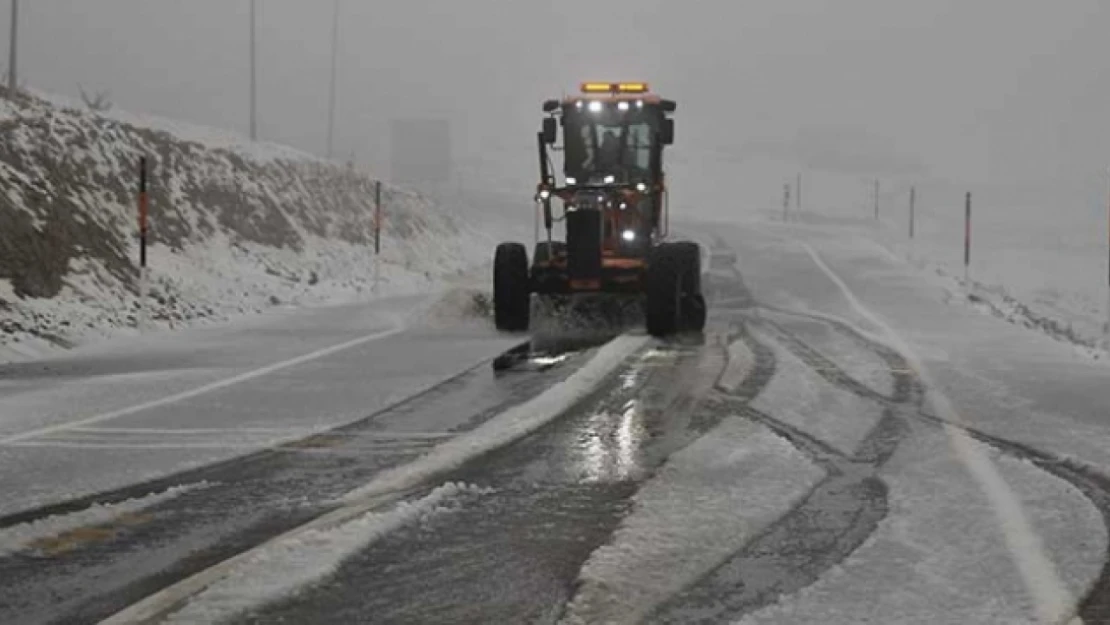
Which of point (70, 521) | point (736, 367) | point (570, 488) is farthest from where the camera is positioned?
point (736, 367)

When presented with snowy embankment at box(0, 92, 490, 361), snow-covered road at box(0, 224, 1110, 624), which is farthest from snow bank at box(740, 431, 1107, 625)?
snowy embankment at box(0, 92, 490, 361)

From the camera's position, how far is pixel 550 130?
49.3ft

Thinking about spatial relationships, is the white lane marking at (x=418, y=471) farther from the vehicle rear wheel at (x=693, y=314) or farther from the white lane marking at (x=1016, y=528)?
the vehicle rear wheel at (x=693, y=314)

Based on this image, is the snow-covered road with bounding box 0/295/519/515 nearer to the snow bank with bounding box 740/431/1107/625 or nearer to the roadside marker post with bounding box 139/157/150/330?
the roadside marker post with bounding box 139/157/150/330

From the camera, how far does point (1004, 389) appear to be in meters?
9.81

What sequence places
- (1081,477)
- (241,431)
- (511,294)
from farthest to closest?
(511,294) < (241,431) < (1081,477)

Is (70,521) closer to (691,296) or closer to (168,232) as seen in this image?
(691,296)

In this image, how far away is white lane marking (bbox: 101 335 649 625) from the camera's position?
438cm

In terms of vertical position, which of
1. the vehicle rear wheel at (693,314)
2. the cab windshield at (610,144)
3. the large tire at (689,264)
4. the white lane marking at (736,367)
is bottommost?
the white lane marking at (736,367)

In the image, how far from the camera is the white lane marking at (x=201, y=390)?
7.94 meters

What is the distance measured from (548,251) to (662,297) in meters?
2.70

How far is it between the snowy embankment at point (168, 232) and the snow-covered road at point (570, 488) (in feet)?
8.31

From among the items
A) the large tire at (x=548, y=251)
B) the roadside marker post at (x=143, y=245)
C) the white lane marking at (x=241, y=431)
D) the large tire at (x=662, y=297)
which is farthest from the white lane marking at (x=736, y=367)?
the roadside marker post at (x=143, y=245)

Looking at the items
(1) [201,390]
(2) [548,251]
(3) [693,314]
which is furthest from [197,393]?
(2) [548,251]
